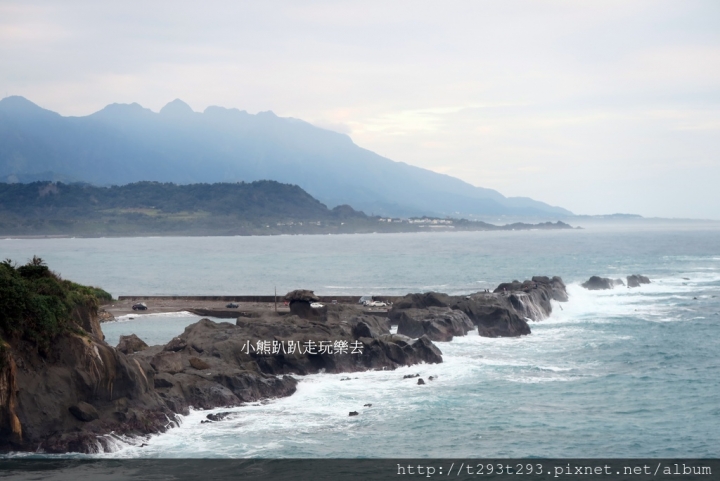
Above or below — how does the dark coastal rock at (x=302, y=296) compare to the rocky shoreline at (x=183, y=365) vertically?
above

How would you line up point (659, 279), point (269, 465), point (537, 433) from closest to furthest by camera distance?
1. point (269, 465)
2. point (537, 433)
3. point (659, 279)

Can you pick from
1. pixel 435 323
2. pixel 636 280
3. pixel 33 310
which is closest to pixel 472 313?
pixel 435 323

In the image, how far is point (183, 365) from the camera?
122 ft

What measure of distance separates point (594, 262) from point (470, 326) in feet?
310

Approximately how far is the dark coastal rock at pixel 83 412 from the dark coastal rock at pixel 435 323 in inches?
1108

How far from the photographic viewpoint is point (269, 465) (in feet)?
89.4

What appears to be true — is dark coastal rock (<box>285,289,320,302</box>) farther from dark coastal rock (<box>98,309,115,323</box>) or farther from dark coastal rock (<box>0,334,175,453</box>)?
dark coastal rock (<box>0,334,175,453</box>)

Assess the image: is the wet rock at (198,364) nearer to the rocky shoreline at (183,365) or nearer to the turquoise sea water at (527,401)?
the rocky shoreline at (183,365)

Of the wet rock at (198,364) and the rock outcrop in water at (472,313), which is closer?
the wet rock at (198,364)

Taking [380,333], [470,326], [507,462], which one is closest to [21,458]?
[507,462]

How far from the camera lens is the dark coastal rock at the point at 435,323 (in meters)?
54.5

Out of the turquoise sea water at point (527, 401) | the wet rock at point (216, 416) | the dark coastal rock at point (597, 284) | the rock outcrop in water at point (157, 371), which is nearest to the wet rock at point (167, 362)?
the rock outcrop in water at point (157, 371)

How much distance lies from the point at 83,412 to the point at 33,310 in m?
4.49

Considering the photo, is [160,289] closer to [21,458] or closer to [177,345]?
[177,345]
